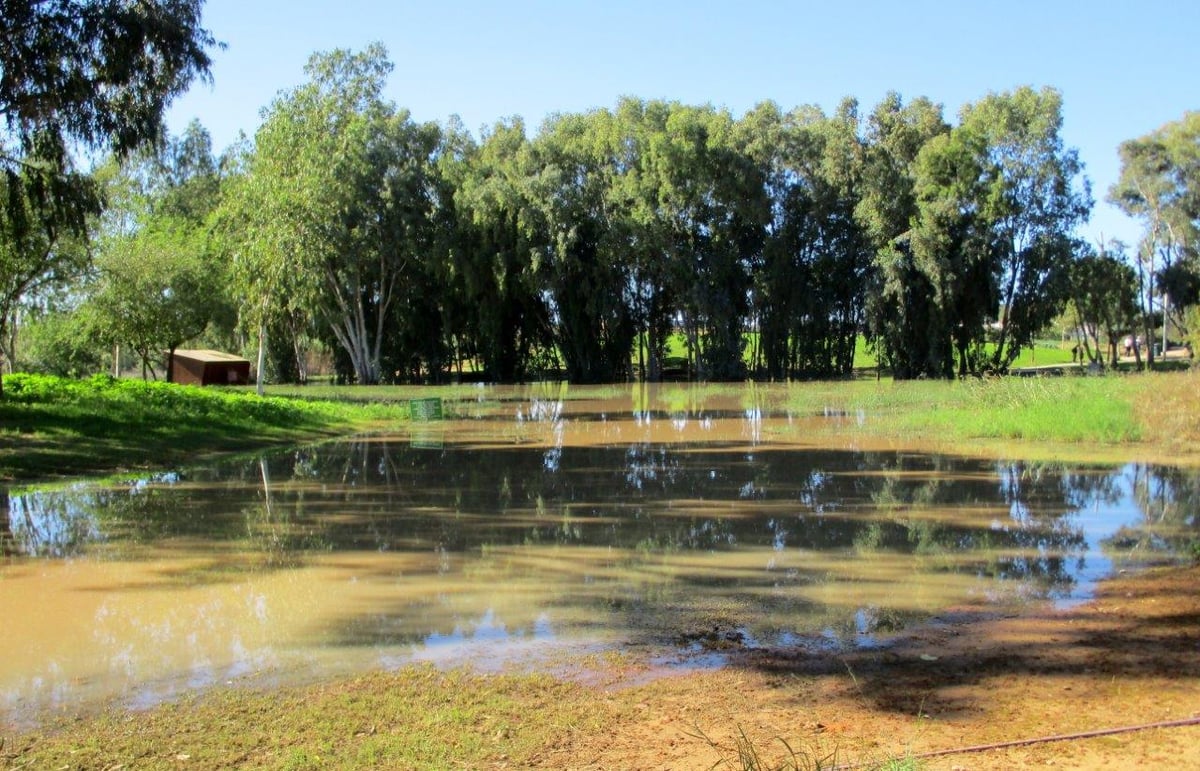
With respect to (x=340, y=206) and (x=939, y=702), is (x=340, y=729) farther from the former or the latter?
(x=340, y=206)

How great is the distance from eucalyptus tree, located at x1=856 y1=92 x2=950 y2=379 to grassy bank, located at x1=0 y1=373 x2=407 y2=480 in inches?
987

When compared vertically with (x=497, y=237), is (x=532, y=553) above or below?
below

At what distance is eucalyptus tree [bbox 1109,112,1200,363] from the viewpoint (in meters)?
50.8

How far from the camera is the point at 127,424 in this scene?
1862cm

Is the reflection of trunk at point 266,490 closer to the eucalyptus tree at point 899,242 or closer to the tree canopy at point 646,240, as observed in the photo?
the tree canopy at point 646,240

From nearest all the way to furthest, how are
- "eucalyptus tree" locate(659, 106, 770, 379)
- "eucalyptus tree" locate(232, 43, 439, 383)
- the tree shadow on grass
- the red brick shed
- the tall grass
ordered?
the tree shadow on grass, the tall grass, "eucalyptus tree" locate(232, 43, 439, 383), "eucalyptus tree" locate(659, 106, 770, 379), the red brick shed

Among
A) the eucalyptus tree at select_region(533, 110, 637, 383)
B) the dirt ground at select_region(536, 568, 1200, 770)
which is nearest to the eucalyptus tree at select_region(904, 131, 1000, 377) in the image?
the eucalyptus tree at select_region(533, 110, 637, 383)

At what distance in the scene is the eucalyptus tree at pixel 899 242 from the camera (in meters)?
41.7

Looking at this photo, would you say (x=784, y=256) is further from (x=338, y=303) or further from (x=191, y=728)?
(x=191, y=728)

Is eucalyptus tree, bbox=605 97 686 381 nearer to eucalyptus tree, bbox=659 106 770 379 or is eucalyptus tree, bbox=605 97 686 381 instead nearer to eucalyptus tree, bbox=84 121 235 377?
eucalyptus tree, bbox=659 106 770 379

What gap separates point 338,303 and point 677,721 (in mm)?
46425

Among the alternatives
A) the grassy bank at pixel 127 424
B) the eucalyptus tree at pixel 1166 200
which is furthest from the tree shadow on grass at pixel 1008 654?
the eucalyptus tree at pixel 1166 200

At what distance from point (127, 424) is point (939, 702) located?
17.5 meters

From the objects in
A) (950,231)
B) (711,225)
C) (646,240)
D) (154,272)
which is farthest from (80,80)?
(950,231)
